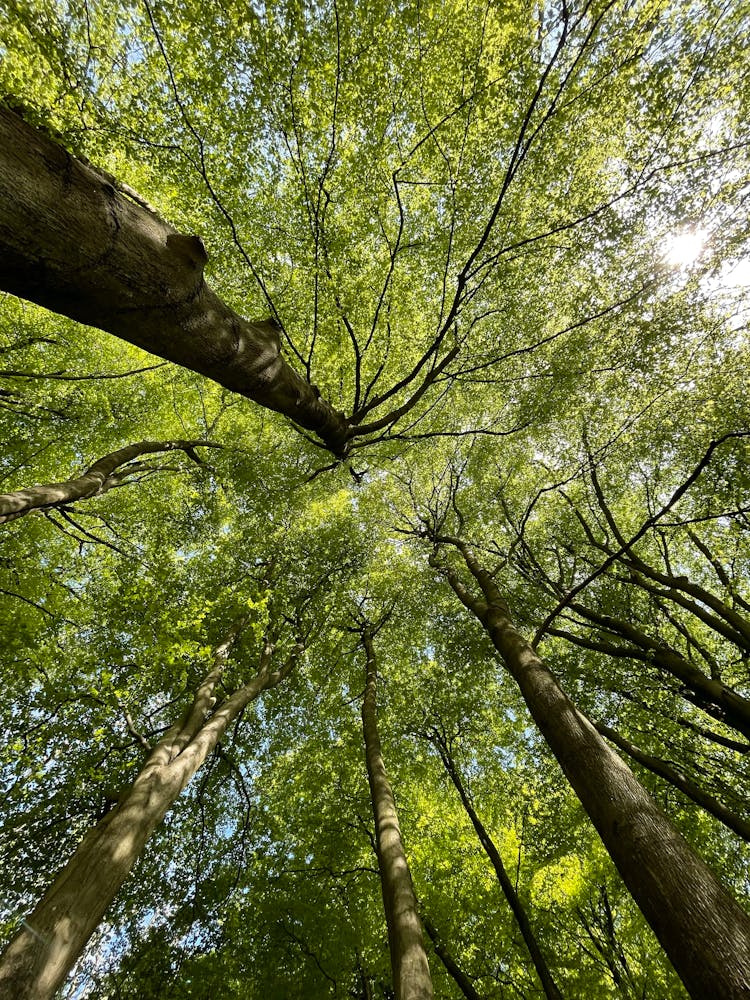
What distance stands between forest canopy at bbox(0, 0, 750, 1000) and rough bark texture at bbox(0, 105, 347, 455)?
17 mm

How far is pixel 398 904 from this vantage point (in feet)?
14.0

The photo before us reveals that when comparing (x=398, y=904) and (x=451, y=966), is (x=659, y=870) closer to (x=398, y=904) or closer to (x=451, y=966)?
(x=398, y=904)

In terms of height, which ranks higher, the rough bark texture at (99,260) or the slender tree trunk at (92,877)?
Answer: the rough bark texture at (99,260)

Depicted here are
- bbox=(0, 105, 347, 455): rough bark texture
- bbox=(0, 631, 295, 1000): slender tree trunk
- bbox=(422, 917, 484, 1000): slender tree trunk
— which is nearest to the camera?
bbox=(0, 105, 347, 455): rough bark texture

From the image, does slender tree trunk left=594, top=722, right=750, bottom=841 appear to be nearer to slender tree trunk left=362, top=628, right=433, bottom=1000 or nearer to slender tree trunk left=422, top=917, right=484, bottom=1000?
slender tree trunk left=362, top=628, right=433, bottom=1000

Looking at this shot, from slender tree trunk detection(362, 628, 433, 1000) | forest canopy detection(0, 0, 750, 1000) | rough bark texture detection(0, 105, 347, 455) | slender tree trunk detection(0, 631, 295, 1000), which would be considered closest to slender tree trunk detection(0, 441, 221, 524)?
forest canopy detection(0, 0, 750, 1000)

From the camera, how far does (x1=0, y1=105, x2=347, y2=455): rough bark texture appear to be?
1506 millimetres

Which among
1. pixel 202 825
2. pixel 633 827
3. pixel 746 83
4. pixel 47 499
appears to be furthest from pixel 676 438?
pixel 202 825

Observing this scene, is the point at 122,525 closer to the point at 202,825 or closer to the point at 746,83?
the point at 202,825

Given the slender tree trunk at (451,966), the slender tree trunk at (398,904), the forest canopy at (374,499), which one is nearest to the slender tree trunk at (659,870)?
the forest canopy at (374,499)

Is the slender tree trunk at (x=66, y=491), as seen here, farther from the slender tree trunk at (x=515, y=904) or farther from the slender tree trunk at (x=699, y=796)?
the slender tree trunk at (x=515, y=904)

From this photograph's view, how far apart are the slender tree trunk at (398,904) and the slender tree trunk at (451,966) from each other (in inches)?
171

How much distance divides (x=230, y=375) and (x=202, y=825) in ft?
29.8

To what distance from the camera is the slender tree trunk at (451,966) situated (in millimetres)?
7348
